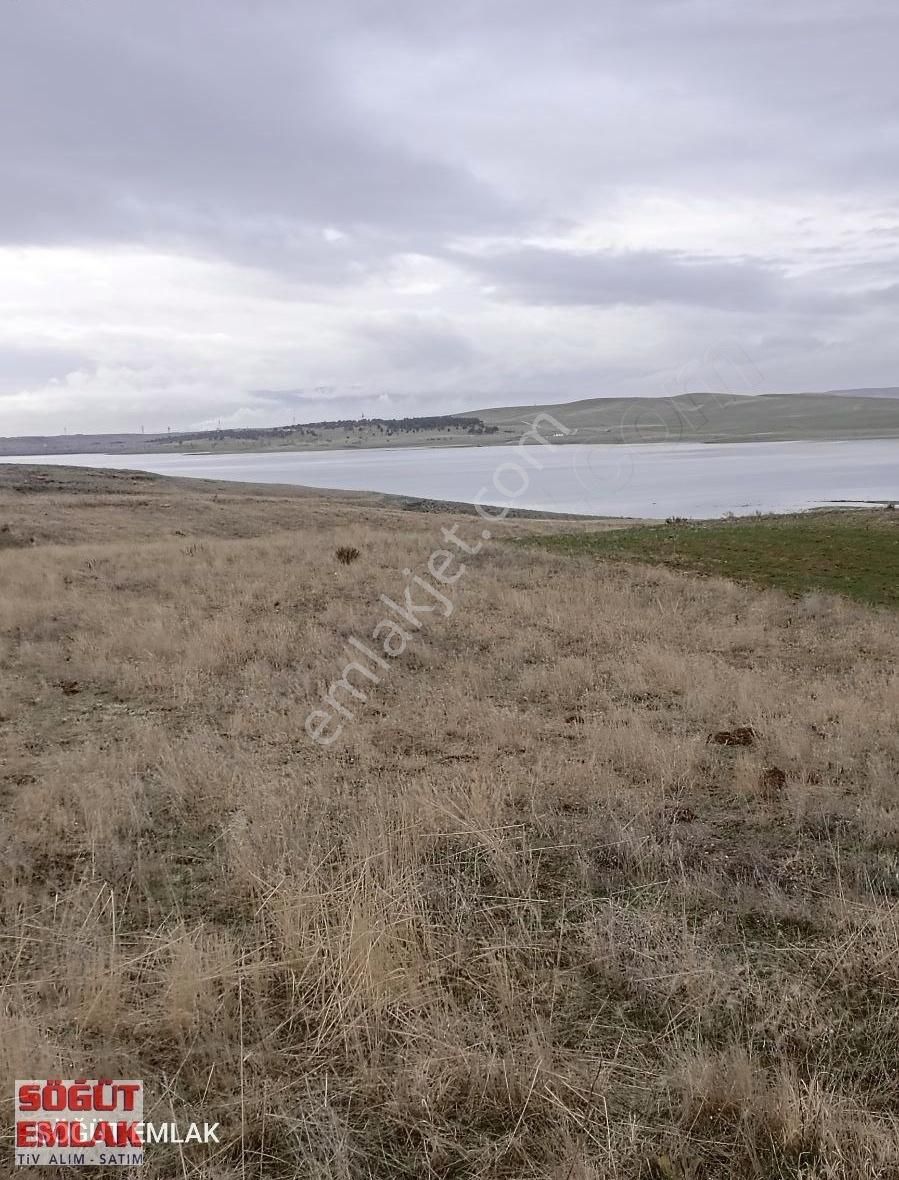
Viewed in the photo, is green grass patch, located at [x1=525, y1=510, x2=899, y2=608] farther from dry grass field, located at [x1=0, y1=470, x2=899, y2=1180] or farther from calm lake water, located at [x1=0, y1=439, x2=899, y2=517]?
calm lake water, located at [x1=0, y1=439, x2=899, y2=517]

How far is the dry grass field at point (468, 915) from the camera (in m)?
2.63

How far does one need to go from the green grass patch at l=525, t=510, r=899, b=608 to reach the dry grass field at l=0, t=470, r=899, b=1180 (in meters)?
8.15

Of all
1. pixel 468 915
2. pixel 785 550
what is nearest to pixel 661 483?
pixel 785 550

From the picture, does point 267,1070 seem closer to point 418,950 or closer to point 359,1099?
point 359,1099

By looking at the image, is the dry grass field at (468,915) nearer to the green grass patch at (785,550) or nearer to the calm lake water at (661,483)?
the green grass patch at (785,550)

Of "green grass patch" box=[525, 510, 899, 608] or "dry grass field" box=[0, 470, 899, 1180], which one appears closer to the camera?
"dry grass field" box=[0, 470, 899, 1180]

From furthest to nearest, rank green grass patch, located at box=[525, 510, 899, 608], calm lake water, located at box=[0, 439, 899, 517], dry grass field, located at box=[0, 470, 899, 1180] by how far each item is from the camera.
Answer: calm lake water, located at box=[0, 439, 899, 517], green grass patch, located at box=[525, 510, 899, 608], dry grass field, located at box=[0, 470, 899, 1180]

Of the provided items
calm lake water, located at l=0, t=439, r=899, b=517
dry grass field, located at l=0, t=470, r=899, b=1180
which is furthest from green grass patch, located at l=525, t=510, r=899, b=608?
calm lake water, located at l=0, t=439, r=899, b=517

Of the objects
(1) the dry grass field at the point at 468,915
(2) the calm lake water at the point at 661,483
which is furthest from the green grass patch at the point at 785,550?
(2) the calm lake water at the point at 661,483

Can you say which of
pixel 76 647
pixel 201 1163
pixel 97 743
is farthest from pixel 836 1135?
pixel 76 647

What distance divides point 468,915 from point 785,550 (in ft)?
63.4

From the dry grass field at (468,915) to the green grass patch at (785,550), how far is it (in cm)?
815

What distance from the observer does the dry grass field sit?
263cm

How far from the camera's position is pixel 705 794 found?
5.47 metres
